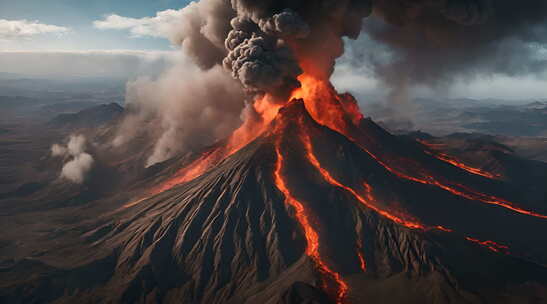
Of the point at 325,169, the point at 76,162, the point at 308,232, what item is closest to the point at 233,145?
the point at 325,169

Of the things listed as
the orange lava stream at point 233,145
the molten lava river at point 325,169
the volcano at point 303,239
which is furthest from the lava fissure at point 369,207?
the orange lava stream at point 233,145

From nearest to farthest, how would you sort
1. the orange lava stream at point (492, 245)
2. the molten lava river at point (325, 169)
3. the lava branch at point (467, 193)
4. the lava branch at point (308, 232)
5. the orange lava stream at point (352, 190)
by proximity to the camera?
the lava branch at point (308, 232) → the orange lava stream at point (492, 245) → the molten lava river at point (325, 169) → the orange lava stream at point (352, 190) → the lava branch at point (467, 193)

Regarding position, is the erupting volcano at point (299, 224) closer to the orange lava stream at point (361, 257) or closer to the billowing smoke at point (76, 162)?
the orange lava stream at point (361, 257)

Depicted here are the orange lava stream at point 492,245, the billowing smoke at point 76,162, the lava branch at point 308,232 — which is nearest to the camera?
the lava branch at point 308,232

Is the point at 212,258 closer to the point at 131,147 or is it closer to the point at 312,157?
the point at 312,157

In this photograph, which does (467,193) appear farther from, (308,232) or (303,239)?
(303,239)
